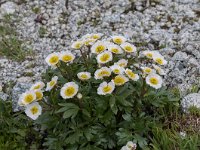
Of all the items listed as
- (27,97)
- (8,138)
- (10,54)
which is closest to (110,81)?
(27,97)

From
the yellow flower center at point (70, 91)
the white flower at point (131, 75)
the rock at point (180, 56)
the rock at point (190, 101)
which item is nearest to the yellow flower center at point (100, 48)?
the white flower at point (131, 75)

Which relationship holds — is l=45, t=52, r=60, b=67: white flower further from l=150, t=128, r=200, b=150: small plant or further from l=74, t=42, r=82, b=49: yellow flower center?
l=150, t=128, r=200, b=150: small plant

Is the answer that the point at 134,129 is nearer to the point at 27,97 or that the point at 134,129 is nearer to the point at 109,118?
the point at 109,118

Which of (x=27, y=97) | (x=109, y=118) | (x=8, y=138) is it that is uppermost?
(x=27, y=97)

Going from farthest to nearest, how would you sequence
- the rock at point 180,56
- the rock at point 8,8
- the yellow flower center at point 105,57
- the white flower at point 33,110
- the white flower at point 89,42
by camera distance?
the rock at point 8,8, the rock at point 180,56, the white flower at point 89,42, the yellow flower center at point 105,57, the white flower at point 33,110

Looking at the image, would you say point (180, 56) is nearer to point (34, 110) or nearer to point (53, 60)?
point (53, 60)

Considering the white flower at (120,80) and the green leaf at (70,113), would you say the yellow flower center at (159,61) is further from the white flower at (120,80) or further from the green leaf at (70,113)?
the green leaf at (70,113)
